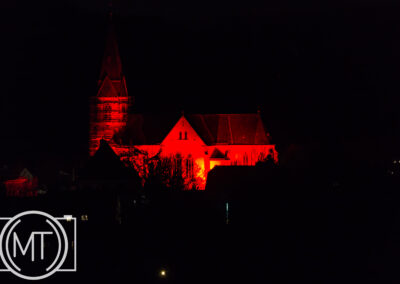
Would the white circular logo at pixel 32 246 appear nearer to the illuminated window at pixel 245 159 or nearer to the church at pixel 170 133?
the church at pixel 170 133

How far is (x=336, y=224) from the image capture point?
38.0 metres

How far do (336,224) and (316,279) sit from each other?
589cm

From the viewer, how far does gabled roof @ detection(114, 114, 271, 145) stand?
240ft

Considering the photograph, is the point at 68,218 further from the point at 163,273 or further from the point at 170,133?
the point at 170,133

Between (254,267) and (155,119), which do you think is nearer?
(254,267)

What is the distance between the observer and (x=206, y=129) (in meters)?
75.4

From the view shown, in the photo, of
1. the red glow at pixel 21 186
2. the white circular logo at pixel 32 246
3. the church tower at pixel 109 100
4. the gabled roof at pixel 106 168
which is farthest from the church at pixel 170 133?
the white circular logo at pixel 32 246

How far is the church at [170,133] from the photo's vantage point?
71875mm

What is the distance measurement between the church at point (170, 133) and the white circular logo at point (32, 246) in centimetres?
3282

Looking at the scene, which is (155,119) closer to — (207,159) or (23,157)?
(207,159)

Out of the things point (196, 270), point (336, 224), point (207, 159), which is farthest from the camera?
point (207, 159)

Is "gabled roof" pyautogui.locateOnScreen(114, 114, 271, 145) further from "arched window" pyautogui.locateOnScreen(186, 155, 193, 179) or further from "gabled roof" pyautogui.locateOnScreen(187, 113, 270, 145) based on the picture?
"arched window" pyautogui.locateOnScreen(186, 155, 193, 179)

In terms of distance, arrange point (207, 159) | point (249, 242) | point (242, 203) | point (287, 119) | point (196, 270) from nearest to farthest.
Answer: point (196, 270) → point (249, 242) → point (242, 203) → point (207, 159) → point (287, 119)

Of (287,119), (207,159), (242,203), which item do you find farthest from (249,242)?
(287,119)
